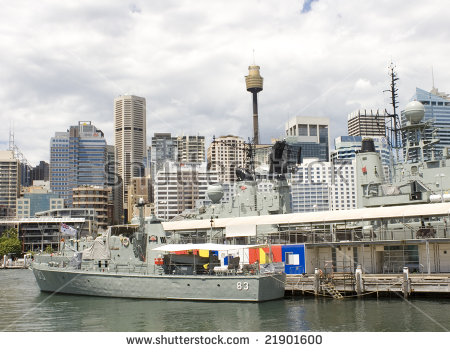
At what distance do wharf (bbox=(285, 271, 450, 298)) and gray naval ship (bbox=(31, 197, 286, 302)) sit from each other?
2.56 m

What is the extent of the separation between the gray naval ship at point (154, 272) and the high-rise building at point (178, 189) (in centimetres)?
11981

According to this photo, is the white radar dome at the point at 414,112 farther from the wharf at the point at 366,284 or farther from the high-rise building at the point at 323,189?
the high-rise building at the point at 323,189

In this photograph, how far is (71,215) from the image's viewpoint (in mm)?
135625

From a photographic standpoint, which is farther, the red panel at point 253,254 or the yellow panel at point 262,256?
the red panel at point 253,254

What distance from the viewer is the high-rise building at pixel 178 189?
164 m

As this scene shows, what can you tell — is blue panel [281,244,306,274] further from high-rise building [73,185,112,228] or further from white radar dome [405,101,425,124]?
high-rise building [73,185,112,228]

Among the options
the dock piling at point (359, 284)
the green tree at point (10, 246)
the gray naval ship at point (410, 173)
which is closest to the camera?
the dock piling at point (359, 284)

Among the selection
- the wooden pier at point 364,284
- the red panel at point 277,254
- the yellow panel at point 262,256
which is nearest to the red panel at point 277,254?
the red panel at point 277,254

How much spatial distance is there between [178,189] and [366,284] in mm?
134298

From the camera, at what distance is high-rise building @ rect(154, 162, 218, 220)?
164000 millimetres

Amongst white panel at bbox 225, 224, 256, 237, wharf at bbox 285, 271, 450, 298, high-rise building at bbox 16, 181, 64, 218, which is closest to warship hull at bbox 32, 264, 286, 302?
wharf at bbox 285, 271, 450, 298

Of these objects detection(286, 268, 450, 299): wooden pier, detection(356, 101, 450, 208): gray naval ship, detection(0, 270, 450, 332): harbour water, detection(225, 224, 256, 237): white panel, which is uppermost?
detection(356, 101, 450, 208): gray naval ship
